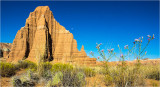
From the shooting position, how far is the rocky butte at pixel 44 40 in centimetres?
3844

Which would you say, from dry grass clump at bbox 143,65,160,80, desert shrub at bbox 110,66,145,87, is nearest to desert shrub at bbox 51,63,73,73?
desert shrub at bbox 110,66,145,87

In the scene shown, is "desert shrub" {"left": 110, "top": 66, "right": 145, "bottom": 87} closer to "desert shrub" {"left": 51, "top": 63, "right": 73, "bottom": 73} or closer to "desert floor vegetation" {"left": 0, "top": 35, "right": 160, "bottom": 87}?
"desert floor vegetation" {"left": 0, "top": 35, "right": 160, "bottom": 87}

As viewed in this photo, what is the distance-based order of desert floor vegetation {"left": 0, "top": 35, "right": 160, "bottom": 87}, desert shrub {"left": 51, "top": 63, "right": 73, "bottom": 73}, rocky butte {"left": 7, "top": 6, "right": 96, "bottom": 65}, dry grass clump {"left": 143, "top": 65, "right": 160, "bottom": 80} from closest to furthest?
desert floor vegetation {"left": 0, "top": 35, "right": 160, "bottom": 87}
desert shrub {"left": 51, "top": 63, "right": 73, "bottom": 73}
dry grass clump {"left": 143, "top": 65, "right": 160, "bottom": 80}
rocky butte {"left": 7, "top": 6, "right": 96, "bottom": 65}

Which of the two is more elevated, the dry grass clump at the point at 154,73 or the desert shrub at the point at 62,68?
the desert shrub at the point at 62,68

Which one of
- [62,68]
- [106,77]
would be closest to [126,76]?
[106,77]

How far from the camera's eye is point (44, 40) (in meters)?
38.3

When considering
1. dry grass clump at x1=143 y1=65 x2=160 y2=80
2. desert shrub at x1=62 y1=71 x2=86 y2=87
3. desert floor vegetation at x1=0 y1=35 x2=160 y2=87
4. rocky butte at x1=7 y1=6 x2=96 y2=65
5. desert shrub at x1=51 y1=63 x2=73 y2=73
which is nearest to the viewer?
desert floor vegetation at x1=0 y1=35 x2=160 y2=87

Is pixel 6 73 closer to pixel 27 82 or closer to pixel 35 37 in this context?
pixel 27 82

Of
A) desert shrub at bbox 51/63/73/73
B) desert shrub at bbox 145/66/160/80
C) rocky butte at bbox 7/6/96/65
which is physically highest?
rocky butte at bbox 7/6/96/65

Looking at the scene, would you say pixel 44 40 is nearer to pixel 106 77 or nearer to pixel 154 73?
pixel 154 73

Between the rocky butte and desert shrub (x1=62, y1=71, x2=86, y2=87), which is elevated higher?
the rocky butte

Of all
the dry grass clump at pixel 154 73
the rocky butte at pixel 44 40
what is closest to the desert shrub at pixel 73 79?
the dry grass clump at pixel 154 73

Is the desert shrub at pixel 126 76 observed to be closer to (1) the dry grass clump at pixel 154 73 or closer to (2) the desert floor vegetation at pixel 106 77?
(2) the desert floor vegetation at pixel 106 77

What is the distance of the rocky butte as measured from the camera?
3844cm
